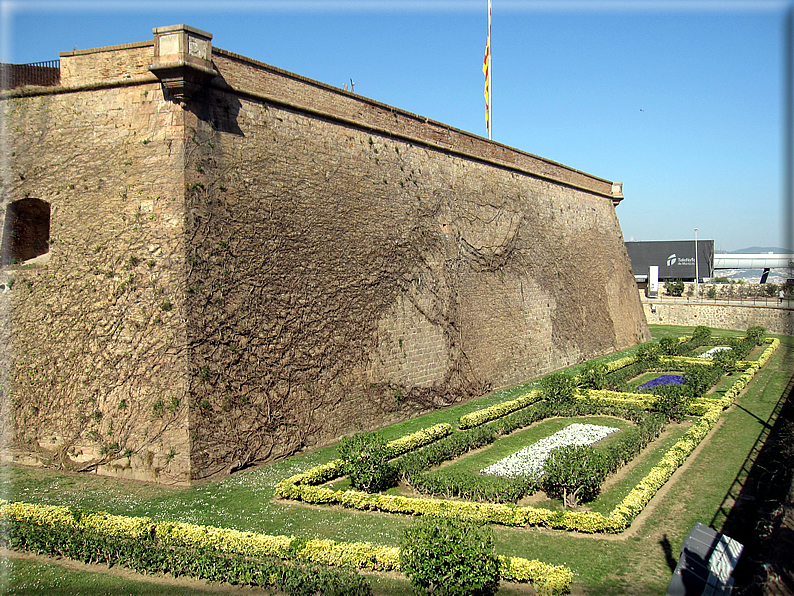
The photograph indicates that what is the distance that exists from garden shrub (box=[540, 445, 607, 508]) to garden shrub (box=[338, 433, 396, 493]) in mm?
2423

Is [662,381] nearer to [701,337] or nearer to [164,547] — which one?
[701,337]

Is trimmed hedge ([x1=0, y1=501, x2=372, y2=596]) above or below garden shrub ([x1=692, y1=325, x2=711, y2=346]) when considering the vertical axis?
below

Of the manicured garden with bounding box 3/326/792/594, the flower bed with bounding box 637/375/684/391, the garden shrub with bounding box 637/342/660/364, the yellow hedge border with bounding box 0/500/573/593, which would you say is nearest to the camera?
the yellow hedge border with bounding box 0/500/573/593

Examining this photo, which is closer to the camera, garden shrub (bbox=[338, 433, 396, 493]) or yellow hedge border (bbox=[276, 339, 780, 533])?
yellow hedge border (bbox=[276, 339, 780, 533])

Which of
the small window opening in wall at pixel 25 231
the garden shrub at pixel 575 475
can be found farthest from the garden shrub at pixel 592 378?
the small window opening in wall at pixel 25 231

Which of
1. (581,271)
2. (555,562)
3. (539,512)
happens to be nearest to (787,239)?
(555,562)

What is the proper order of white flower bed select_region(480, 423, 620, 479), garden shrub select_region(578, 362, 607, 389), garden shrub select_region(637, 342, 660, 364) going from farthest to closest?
garden shrub select_region(637, 342, 660, 364) → garden shrub select_region(578, 362, 607, 389) → white flower bed select_region(480, 423, 620, 479)

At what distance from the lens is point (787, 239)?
4.45 metres

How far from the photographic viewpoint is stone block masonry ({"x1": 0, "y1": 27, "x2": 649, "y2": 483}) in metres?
9.32

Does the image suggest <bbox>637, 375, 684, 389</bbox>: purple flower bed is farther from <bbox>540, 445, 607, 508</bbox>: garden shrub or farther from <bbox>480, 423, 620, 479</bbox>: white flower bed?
<bbox>540, 445, 607, 508</bbox>: garden shrub

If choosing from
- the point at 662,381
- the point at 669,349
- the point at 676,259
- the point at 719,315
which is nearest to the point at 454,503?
the point at 662,381

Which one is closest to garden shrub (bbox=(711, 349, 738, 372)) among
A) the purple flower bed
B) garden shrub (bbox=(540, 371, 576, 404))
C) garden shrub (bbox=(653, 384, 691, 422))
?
the purple flower bed

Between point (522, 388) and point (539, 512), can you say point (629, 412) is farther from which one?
point (539, 512)

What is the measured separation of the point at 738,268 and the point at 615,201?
32218mm
